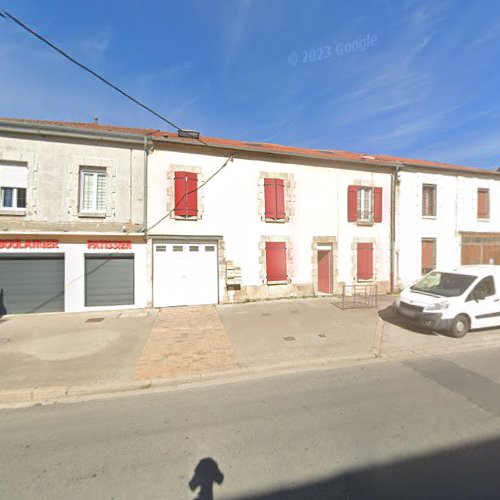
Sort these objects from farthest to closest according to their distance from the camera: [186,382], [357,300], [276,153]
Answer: [276,153]
[357,300]
[186,382]

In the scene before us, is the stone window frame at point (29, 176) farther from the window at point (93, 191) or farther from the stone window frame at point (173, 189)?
the stone window frame at point (173, 189)

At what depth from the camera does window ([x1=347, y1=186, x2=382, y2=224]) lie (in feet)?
37.7

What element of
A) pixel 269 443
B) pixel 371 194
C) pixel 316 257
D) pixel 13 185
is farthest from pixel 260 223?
pixel 269 443

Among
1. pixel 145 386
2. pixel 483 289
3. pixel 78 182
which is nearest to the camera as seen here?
pixel 145 386

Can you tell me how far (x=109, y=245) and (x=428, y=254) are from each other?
44.5ft

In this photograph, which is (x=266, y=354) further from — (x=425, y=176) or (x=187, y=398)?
(x=425, y=176)

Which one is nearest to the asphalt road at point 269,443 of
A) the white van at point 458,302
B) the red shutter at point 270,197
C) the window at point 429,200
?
the white van at point 458,302

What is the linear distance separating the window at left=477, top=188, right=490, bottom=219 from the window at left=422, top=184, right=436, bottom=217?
2867 millimetres

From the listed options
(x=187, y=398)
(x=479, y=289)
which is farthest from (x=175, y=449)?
(x=479, y=289)

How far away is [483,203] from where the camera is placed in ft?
45.5

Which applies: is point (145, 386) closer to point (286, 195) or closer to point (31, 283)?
point (31, 283)

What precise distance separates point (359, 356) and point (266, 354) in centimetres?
176

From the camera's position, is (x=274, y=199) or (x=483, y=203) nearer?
(x=274, y=199)

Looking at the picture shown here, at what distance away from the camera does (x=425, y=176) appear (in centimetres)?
1272
